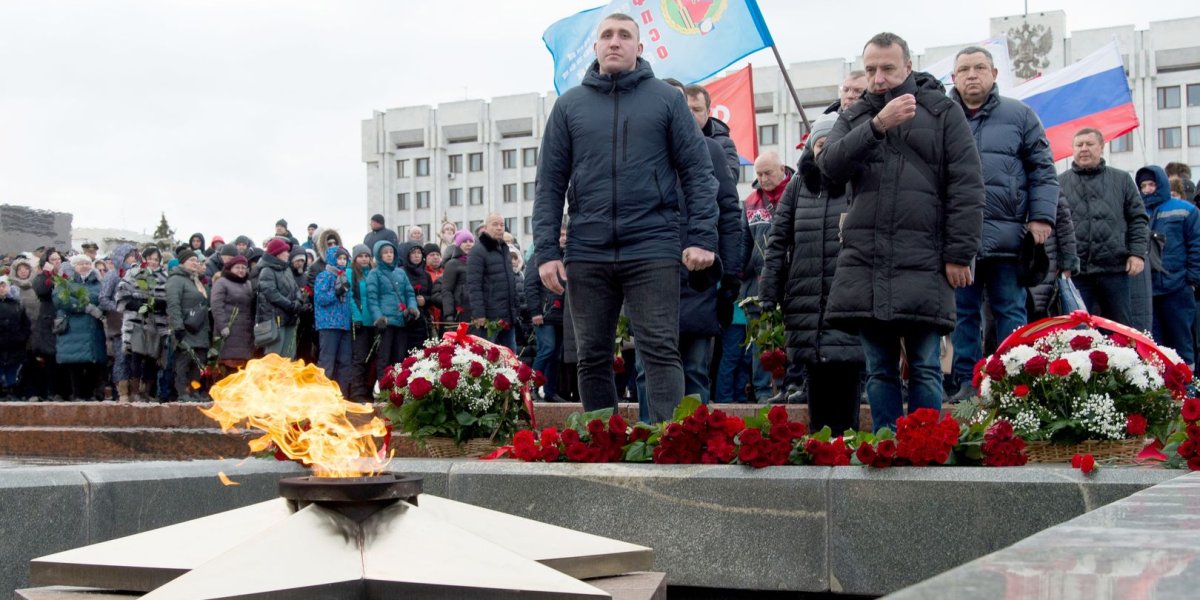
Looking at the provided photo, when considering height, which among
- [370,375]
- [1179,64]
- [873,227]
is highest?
[1179,64]

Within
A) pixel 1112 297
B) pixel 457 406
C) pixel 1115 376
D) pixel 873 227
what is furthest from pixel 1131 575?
pixel 1112 297

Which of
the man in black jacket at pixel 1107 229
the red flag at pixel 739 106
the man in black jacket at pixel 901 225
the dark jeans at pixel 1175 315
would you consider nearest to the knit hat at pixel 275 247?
the red flag at pixel 739 106

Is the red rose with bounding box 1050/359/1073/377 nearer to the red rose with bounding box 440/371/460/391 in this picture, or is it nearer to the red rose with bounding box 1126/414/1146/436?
the red rose with bounding box 1126/414/1146/436

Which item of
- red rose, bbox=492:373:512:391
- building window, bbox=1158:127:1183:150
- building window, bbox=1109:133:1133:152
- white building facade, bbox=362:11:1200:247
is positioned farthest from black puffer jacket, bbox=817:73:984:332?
building window, bbox=1158:127:1183:150

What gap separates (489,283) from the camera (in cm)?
1238

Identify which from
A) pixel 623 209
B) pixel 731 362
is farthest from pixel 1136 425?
pixel 731 362

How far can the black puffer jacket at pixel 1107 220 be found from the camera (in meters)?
9.05

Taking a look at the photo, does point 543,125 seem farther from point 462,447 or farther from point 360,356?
point 462,447

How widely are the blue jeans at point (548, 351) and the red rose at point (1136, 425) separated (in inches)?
286

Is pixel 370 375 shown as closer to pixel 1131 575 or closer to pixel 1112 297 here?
pixel 1112 297

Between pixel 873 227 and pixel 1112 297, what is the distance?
430 cm

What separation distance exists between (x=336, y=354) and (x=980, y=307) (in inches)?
275

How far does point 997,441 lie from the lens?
4.33 m

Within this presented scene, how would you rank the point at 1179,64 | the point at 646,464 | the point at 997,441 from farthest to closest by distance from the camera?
1. the point at 1179,64
2. the point at 646,464
3. the point at 997,441
